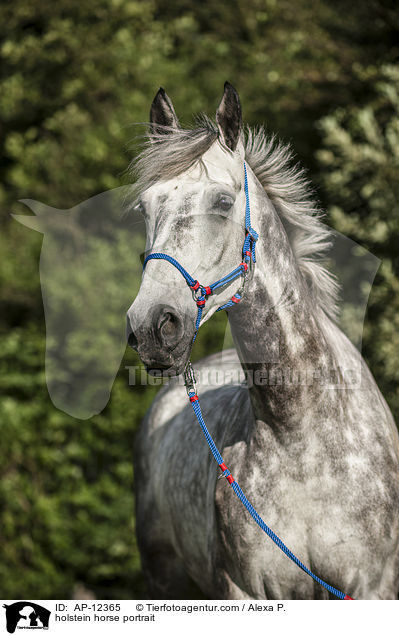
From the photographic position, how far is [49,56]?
11.6 metres

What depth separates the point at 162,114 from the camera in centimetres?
283

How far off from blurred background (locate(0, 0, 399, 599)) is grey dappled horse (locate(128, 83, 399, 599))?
228 centimetres

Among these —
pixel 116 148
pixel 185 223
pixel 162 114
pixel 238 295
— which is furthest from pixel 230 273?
pixel 116 148

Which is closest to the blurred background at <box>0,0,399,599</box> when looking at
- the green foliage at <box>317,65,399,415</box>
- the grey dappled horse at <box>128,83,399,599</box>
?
the green foliage at <box>317,65,399,415</box>

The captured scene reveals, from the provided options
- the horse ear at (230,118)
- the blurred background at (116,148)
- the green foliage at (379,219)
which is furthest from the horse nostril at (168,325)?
the green foliage at (379,219)

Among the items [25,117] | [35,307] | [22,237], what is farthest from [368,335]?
[25,117]

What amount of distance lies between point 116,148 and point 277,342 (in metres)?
6.77

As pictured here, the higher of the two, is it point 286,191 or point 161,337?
point 286,191

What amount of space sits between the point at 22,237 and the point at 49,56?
4027 mm

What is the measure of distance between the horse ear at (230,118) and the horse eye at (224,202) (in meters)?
0.26

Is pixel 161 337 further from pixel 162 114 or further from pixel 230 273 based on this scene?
pixel 162 114

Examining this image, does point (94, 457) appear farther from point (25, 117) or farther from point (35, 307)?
point (25, 117)
